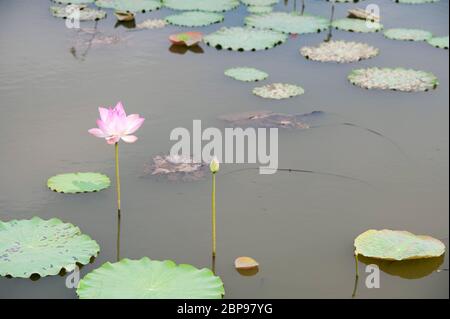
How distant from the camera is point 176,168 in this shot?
337 centimetres

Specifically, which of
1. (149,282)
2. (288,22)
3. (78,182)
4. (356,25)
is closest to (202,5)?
(288,22)

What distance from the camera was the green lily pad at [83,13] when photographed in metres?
5.77

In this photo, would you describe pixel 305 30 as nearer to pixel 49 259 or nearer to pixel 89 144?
pixel 89 144

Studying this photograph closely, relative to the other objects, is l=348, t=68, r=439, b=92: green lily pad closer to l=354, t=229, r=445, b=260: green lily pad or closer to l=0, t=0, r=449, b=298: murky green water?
l=0, t=0, r=449, b=298: murky green water

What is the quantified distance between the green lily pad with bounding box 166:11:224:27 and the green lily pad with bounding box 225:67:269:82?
1215 mm

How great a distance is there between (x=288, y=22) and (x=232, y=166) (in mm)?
2620

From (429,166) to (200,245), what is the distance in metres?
1.34

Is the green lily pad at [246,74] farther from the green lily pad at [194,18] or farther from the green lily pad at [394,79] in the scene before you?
the green lily pad at [194,18]

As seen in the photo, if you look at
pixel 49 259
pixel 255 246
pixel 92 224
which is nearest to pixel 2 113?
pixel 92 224

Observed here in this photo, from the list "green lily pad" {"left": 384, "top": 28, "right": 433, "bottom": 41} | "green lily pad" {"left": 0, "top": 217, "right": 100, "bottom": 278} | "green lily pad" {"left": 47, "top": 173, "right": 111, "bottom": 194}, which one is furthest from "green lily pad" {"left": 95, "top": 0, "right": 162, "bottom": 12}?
"green lily pad" {"left": 0, "top": 217, "right": 100, "bottom": 278}

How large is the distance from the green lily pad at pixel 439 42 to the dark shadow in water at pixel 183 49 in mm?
1759

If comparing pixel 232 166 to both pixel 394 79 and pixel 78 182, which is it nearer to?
pixel 78 182

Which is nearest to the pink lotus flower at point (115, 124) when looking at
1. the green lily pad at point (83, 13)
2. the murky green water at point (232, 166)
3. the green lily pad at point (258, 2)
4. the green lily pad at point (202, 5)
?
the murky green water at point (232, 166)

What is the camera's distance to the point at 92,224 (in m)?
2.92
